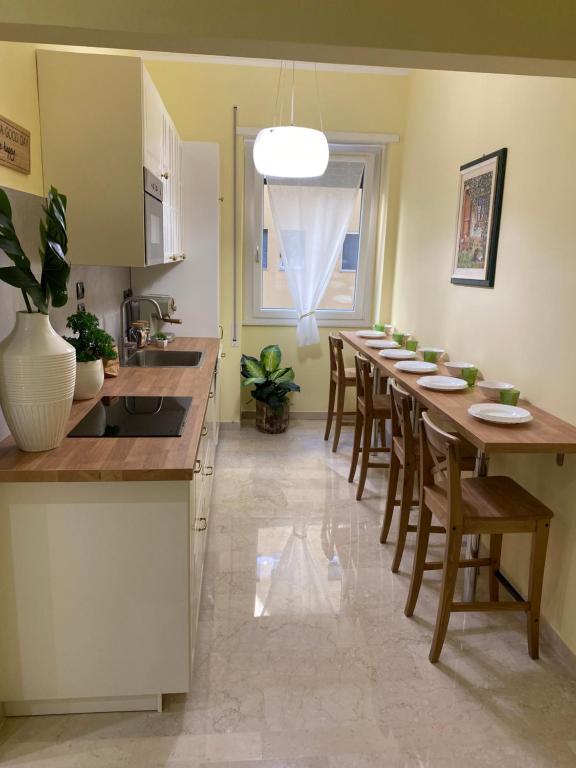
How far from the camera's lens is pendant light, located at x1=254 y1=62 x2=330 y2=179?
126 inches

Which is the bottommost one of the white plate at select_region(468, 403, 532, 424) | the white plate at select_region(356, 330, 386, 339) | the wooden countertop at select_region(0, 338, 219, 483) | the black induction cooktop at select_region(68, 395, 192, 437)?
the wooden countertop at select_region(0, 338, 219, 483)

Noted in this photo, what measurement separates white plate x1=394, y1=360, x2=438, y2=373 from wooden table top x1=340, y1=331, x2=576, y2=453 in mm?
333

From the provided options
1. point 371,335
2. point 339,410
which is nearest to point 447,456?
point 339,410

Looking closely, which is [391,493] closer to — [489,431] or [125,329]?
[489,431]

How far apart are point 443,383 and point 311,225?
2.53 meters

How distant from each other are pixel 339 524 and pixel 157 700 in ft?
5.12

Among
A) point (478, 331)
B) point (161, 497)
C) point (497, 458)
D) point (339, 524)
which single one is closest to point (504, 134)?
point (478, 331)

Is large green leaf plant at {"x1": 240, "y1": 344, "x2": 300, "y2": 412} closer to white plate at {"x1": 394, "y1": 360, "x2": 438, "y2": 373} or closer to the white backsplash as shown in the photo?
the white backsplash

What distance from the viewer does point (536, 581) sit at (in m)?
2.13

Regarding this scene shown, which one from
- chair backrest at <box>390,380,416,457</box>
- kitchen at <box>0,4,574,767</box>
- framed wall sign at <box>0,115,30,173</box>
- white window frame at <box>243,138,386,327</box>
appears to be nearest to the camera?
kitchen at <box>0,4,574,767</box>

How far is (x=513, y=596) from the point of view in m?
2.59

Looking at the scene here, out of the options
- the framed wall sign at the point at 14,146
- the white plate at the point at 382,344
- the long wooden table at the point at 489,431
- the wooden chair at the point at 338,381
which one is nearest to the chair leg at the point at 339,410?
the wooden chair at the point at 338,381

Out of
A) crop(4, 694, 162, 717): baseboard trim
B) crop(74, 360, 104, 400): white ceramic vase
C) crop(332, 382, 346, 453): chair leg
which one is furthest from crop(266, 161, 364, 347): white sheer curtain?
crop(4, 694, 162, 717): baseboard trim

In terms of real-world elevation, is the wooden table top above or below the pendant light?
below
